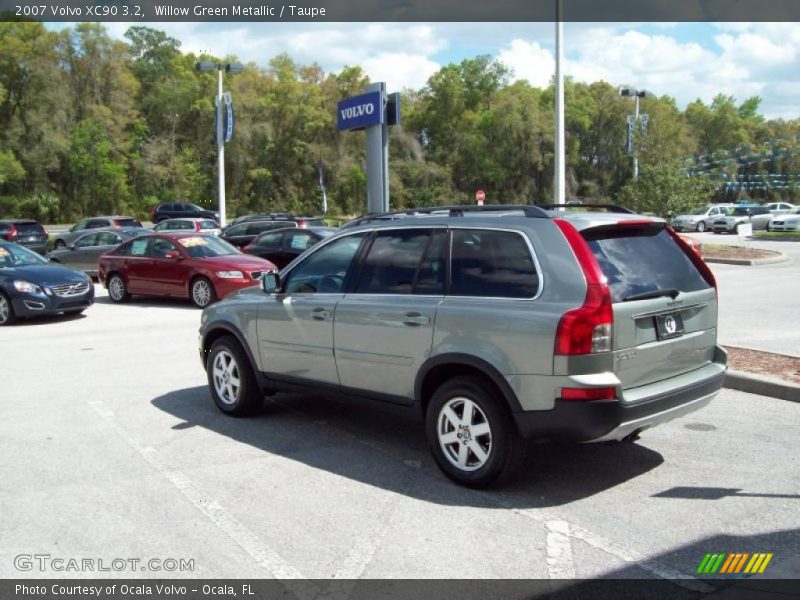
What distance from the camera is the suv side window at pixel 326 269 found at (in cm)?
629

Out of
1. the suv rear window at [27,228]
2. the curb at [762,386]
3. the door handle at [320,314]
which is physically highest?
the suv rear window at [27,228]

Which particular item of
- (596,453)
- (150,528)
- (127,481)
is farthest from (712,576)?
(127,481)

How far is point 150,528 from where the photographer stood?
4668mm

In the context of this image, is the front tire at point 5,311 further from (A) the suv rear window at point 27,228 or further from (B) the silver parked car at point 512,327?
(A) the suv rear window at point 27,228

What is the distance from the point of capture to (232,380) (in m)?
7.17

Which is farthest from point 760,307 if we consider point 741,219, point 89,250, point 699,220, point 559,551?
point 699,220

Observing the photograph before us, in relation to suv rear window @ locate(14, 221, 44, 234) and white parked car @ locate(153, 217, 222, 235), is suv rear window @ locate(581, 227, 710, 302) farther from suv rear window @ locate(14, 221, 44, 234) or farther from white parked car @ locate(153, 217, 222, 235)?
suv rear window @ locate(14, 221, 44, 234)

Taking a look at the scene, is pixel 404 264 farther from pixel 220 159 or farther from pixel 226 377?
pixel 220 159

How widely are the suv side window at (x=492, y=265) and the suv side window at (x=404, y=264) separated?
16 centimetres

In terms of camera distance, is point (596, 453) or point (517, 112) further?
point (517, 112)

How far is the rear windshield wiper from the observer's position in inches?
194

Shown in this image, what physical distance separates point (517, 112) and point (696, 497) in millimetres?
64523

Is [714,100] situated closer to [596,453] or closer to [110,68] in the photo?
[110,68]

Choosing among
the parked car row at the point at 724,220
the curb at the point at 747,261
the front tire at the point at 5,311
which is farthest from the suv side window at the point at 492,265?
the parked car row at the point at 724,220
